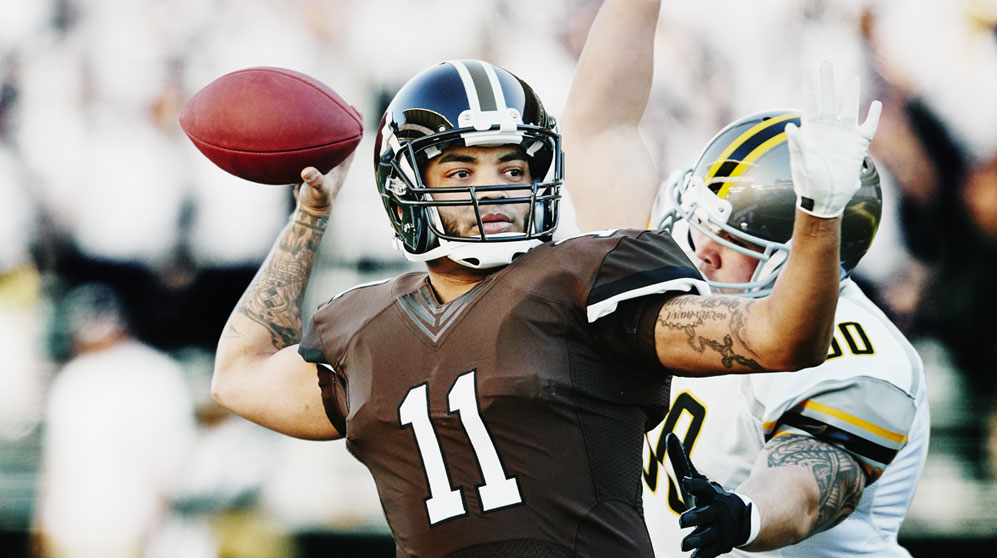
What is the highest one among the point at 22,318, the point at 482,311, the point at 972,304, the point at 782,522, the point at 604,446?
the point at 482,311

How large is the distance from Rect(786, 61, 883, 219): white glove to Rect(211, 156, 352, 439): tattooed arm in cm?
109

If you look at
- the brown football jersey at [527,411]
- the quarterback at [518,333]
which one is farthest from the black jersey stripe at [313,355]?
the brown football jersey at [527,411]

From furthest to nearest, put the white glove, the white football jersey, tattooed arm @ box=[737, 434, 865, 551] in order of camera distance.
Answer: the white football jersey, tattooed arm @ box=[737, 434, 865, 551], the white glove

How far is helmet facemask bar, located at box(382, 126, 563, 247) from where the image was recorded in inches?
77.3

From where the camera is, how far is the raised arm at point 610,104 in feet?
9.55

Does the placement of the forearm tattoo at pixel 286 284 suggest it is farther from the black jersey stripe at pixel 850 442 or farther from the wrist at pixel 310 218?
the black jersey stripe at pixel 850 442

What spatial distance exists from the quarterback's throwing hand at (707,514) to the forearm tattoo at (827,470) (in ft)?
1.03

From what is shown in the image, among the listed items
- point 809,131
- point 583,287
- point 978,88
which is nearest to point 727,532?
point 583,287

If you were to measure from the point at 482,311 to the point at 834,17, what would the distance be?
3460mm

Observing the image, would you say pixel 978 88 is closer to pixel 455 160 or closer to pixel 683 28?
pixel 683 28

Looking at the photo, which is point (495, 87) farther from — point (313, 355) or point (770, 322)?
point (770, 322)

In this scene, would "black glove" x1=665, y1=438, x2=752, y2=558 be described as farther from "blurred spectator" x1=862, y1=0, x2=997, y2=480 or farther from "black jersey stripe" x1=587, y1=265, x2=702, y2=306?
"blurred spectator" x1=862, y1=0, x2=997, y2=480

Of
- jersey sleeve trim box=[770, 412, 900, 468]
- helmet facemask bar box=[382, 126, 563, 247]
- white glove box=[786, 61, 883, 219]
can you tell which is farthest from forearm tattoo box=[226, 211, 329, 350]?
white glove box=[786, 61, 883, 219]

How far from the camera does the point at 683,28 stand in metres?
4.91
